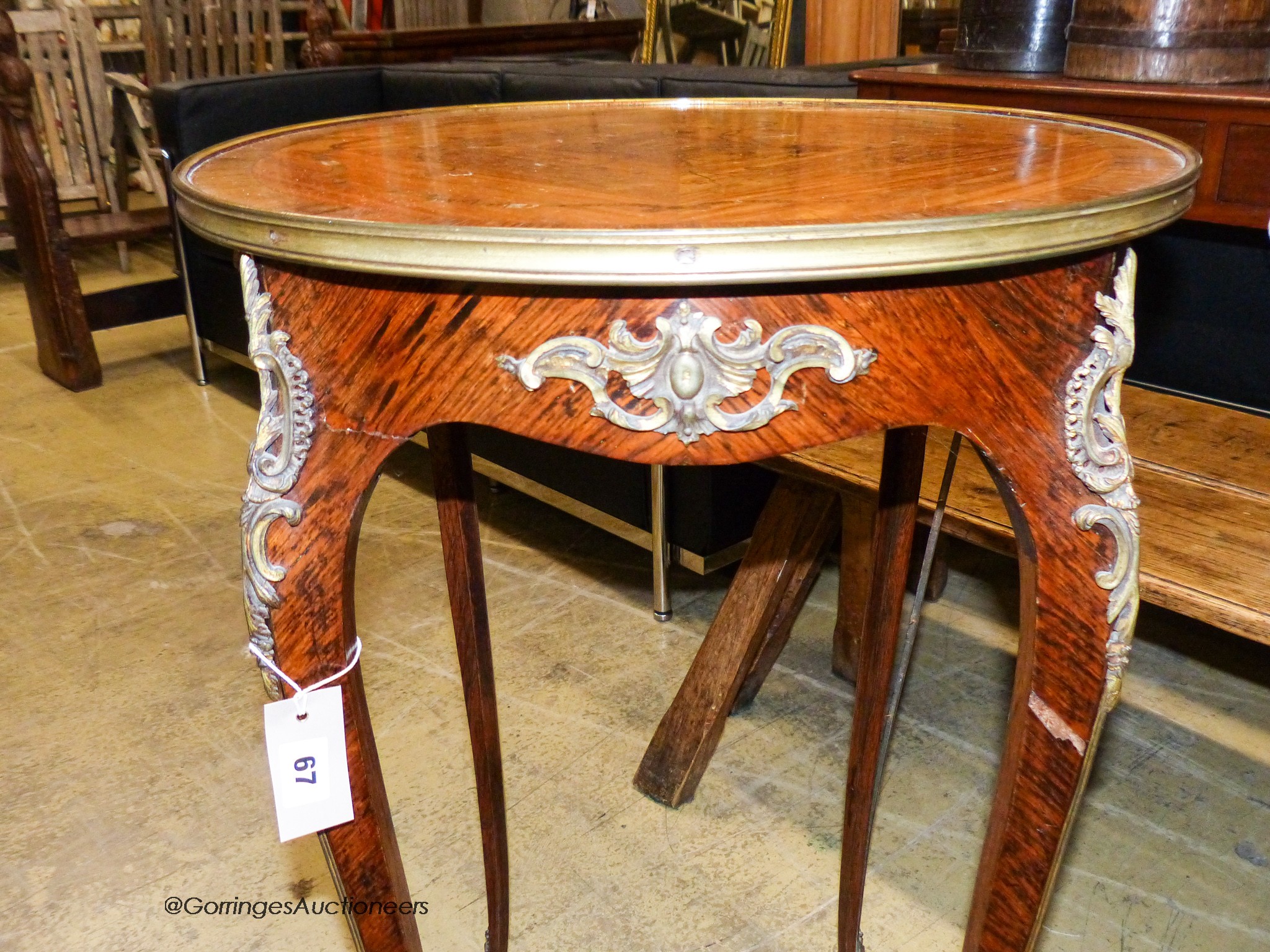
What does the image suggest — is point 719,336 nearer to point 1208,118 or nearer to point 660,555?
point 1208,118

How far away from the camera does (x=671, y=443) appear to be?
0.58m

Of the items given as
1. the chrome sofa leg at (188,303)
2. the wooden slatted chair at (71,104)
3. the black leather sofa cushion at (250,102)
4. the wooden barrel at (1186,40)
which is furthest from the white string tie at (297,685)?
the wooden slatted chair at (71,104)

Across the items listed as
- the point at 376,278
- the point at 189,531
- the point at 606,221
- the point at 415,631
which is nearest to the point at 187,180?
the point at 376,278

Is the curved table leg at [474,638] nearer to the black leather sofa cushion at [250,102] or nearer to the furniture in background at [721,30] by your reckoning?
the black leather sofa cushion at [250,102]

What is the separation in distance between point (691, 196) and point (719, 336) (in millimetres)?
108

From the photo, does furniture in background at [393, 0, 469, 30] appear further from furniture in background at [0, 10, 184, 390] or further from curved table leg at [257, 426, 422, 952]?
curved table leg at [257, 426, 422, 952]

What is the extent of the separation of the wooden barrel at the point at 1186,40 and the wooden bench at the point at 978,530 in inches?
13.8

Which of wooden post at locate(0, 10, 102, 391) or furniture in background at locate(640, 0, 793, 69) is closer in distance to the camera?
wooden post at locate(0, 10, 102, 391)

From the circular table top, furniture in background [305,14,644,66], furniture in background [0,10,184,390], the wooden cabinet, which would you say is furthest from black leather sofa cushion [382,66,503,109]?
the circular table top

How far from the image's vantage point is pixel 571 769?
1392mm

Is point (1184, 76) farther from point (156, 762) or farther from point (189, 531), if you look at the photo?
point (189, 531)

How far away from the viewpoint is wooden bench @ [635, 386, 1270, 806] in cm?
91

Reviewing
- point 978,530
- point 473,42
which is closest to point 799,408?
point 978,530

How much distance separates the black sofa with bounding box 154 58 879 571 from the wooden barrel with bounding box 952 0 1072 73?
0.78ft
